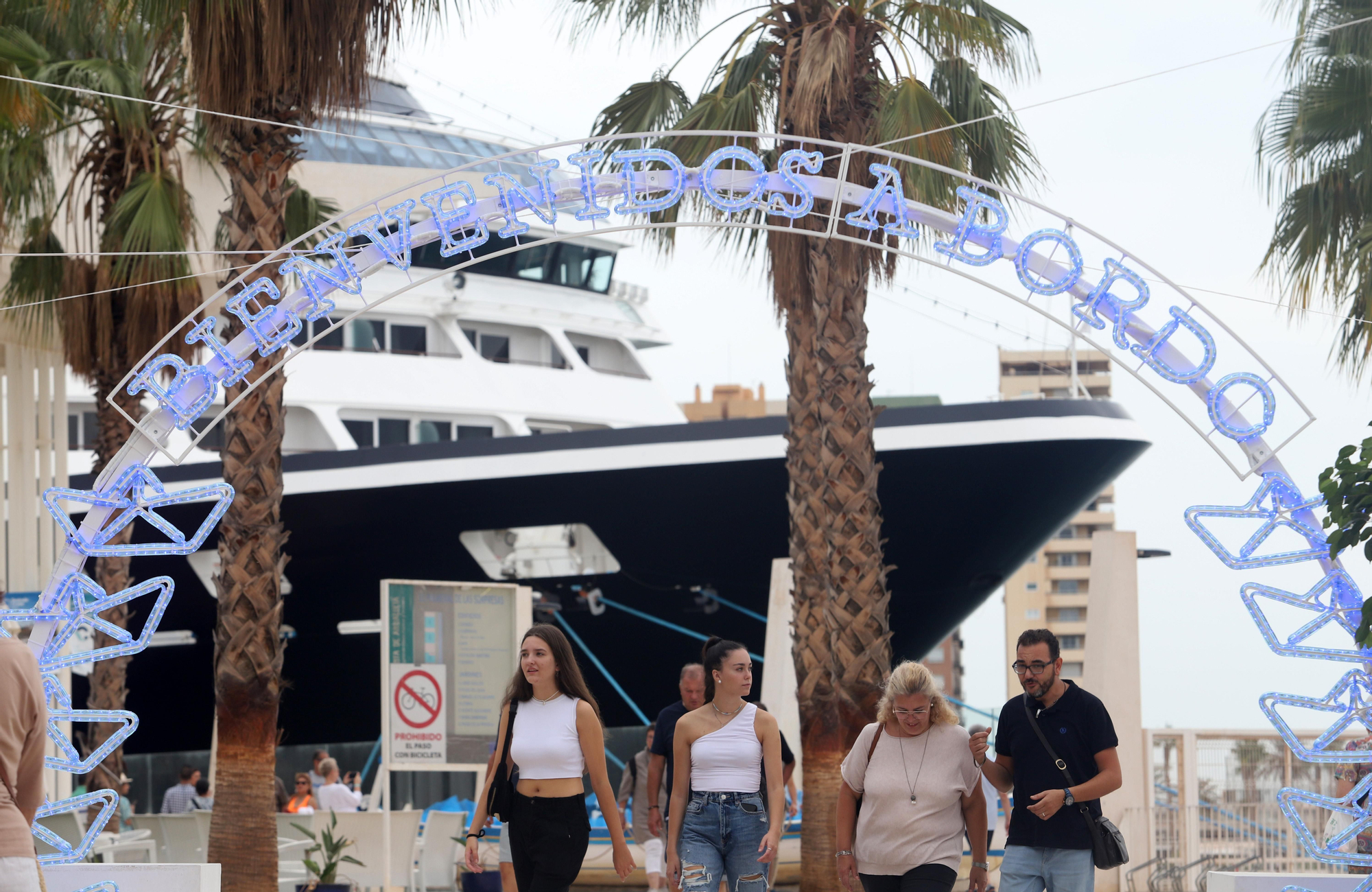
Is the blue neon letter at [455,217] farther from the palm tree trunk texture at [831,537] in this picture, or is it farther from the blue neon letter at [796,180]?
Result: the palm tree trunk texture at [831,537]

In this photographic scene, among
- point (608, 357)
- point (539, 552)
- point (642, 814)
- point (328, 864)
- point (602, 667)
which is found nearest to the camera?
point (642, 814)

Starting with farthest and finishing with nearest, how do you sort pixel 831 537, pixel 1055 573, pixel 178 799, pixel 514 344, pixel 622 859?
pixel 1055 573 < pixel 514 344 < pixel 178 799 < pixel 831 537 < pixel 622 859

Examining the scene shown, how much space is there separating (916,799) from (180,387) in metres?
4.47

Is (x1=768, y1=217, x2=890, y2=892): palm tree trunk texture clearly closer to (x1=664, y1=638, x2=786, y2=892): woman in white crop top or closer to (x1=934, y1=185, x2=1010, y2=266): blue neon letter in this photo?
(x1=934, y1=185, x2=1010, y2=266): blue neon letter

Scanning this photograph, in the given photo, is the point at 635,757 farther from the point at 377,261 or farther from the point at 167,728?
the point at 167,728

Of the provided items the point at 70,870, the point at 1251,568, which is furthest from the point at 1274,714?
the point at 70,870

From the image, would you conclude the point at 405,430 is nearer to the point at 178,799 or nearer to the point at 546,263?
the point at 546,263

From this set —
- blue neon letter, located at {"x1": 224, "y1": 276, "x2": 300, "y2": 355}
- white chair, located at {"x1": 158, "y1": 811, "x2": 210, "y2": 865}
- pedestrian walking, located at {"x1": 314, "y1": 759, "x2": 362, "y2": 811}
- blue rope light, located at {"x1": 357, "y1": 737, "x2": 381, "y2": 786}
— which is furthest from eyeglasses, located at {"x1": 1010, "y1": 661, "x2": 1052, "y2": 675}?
blue rope light, located at {"x1": 357, "y1": 737, "x2": 381, "y2": 786}

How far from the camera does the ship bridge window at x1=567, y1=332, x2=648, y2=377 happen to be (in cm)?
2205

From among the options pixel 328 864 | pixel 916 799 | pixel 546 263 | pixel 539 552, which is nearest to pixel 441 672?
pixel 328 864

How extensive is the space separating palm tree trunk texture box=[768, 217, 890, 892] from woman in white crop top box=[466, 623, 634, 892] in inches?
187

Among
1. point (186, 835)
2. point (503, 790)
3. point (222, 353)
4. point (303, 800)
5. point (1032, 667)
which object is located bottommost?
point (303, 800)

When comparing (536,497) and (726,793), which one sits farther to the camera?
(536,497)

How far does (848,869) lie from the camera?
17.6 ft
